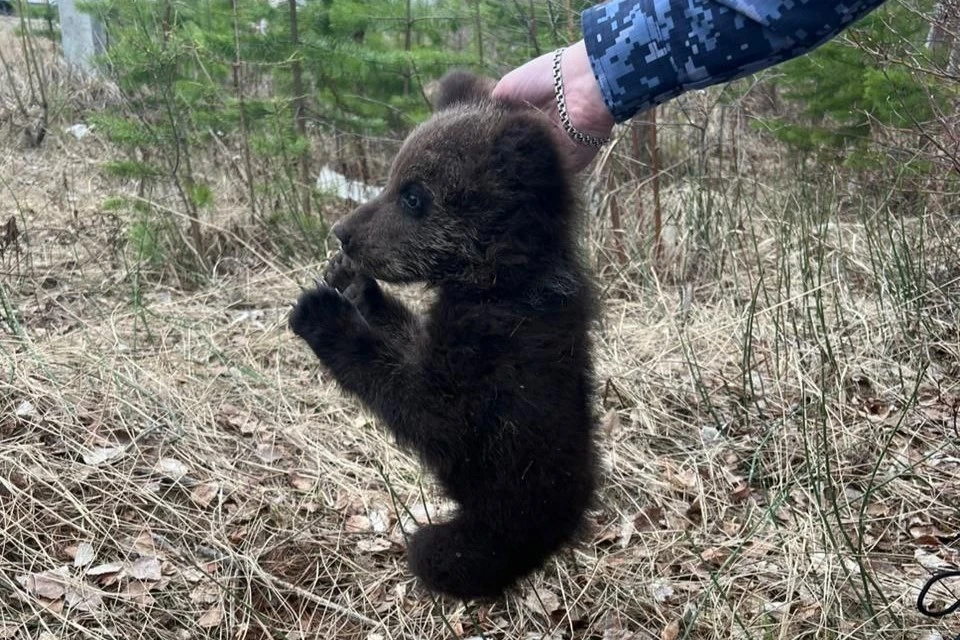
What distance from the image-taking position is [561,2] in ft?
24.6

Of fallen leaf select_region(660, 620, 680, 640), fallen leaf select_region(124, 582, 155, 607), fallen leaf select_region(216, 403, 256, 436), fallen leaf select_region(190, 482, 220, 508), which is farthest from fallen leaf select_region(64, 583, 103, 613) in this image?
fallen leaf select_region(660, 620, 680, 640)

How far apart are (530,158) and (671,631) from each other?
6.45 feet

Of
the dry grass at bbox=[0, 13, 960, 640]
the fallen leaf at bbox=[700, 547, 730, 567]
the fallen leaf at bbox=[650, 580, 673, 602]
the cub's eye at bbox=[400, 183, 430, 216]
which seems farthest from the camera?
the fallen leaf at bbox=[700, 547, 730, 567]

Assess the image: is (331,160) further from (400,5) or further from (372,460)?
(372,460)

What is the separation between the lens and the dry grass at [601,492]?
3.60 meters

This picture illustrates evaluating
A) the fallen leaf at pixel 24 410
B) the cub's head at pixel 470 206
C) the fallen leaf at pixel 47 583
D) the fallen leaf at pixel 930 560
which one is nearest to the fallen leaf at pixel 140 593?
the fallen leaf at pixel 47 583

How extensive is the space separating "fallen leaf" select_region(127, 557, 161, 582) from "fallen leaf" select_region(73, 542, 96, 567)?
0.55 ft

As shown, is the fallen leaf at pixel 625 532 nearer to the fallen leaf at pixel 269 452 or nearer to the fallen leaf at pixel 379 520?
the fallen leaf at pixel 379 520

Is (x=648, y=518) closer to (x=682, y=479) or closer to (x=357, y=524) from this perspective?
(x=682, y=479)

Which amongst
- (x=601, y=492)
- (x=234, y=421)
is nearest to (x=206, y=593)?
(x=234, y=421)

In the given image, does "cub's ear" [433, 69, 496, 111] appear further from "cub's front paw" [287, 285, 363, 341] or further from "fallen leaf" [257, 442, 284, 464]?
"fallen leaf" [257, 442, 284, 464]

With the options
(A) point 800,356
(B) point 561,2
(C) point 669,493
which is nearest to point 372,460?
(C) point 669,493

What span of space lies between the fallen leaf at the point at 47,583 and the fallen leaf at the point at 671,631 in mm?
2301

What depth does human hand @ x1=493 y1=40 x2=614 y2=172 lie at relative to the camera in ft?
9.68
